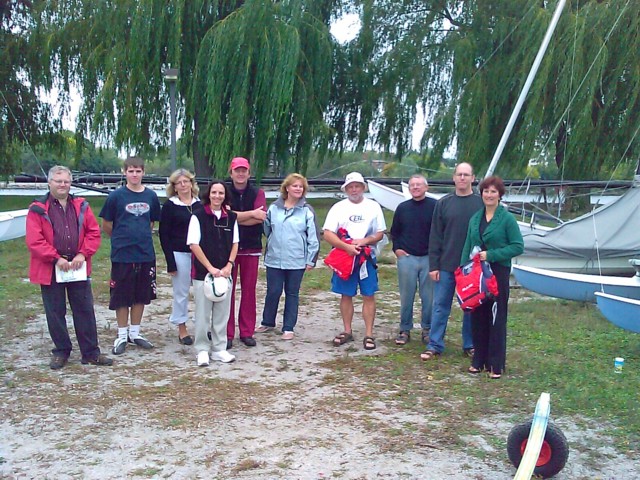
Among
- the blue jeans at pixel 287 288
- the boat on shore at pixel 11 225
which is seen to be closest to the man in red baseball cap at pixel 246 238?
the blue jeans at pixel 287 288

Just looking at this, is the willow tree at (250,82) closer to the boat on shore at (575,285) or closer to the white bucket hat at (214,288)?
the boat on shore at (575,285)

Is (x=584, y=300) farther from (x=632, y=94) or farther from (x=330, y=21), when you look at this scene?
(x=330, y=21)

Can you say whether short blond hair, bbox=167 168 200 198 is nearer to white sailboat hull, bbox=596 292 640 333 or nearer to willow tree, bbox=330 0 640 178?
white sailboat hull, bbox=596 292 640 333

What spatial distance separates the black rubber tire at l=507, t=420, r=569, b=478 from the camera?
3.90m

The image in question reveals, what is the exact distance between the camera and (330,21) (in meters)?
20.6

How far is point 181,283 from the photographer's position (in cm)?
652

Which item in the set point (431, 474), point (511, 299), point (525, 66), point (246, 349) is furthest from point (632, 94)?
point (431, 474)

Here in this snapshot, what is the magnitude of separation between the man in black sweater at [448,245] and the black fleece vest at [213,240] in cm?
178

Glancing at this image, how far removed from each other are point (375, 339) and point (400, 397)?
1.74m

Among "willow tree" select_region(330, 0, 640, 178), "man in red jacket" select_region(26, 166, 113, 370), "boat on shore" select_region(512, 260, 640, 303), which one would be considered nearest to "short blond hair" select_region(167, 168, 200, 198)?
"man in red jacket" select_region(26, 166, 113, 370)

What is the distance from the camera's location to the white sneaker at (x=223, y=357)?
6.07 metres

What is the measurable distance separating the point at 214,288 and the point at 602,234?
20.8 ft

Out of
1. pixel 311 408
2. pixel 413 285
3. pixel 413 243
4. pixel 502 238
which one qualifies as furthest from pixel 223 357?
pixel 502 238

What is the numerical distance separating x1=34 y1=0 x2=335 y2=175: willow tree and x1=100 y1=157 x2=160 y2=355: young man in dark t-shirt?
34.4 ft
